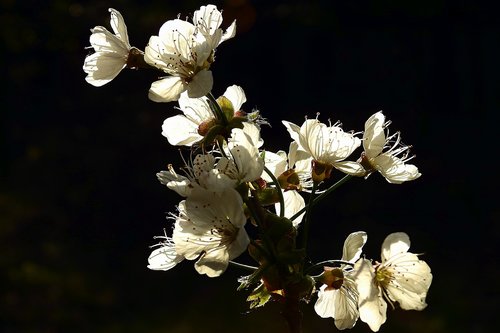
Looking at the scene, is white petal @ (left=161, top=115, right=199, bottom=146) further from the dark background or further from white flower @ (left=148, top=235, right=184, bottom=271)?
the dark background

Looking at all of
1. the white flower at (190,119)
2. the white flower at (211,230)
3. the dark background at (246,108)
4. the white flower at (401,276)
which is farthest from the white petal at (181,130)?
the dark background at (246,108)

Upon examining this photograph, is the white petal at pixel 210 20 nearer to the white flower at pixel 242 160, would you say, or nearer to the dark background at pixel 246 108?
the white flower at pixel 242 160

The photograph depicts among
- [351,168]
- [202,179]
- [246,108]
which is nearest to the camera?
[202,179]

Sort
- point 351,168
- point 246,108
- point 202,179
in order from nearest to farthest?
1. point 202,179
2. point 351,168
3. point 246,108

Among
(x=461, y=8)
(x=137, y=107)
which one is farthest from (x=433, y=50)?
(x=137, y=107)

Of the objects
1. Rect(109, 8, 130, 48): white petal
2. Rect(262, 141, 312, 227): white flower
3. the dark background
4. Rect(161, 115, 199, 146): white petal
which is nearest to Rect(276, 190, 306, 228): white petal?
Rect(262, 141, 312, 227): white flower

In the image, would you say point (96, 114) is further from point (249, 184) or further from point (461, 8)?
point (249, 184)

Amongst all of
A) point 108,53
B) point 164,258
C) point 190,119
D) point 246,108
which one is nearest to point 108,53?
point 108,53

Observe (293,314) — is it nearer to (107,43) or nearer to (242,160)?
(242,160)
